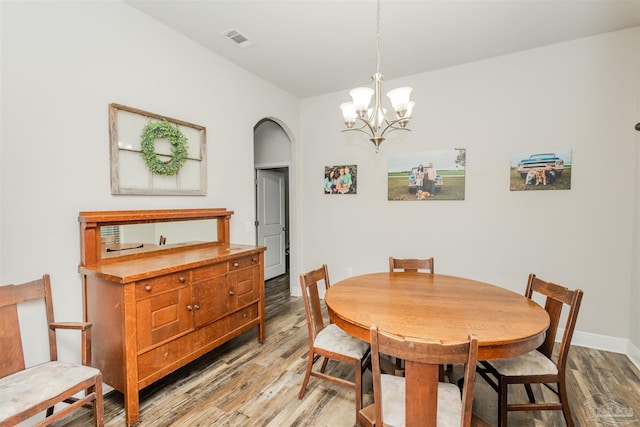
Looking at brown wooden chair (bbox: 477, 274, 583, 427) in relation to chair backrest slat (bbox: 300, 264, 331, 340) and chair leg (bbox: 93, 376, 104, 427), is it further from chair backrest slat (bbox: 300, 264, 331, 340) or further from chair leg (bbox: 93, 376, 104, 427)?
chair leg (bbox: 93, 376, 104, 427)

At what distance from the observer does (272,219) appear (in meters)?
5.45

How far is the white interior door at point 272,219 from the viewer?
516 cm

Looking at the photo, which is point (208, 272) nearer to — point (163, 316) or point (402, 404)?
point (163, 316)

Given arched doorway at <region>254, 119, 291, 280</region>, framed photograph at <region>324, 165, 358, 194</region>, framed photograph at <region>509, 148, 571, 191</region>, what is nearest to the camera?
framed photograph at <region>509, 148, 571, 191</region>

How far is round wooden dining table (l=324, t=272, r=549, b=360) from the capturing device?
4.59ft

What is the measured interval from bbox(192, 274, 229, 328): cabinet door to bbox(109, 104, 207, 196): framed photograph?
3.02 feet

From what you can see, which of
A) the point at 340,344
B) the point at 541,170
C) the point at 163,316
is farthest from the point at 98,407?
the point at 541,170

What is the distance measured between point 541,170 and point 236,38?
131 inches

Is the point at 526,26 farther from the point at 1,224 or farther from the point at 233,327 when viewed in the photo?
the point at 1,224

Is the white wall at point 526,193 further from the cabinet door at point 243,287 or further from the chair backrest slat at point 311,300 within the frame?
the chair backrest slat at point 311,300

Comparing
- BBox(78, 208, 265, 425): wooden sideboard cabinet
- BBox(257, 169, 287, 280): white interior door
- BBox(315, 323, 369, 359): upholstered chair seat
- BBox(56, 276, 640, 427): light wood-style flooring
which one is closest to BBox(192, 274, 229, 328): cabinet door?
BBox(78, 208, 265, 425): wooden sideboard cabinet

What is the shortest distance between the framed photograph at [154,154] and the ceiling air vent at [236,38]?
89 centimetres

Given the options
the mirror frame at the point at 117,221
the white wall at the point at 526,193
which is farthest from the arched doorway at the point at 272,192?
the mirror frame at the point at 117,221

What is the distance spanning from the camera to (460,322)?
156cm
